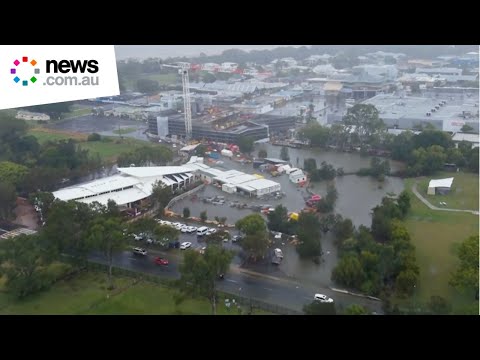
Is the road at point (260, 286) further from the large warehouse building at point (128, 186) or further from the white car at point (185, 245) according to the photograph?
the large warehouse building at point (128, 186)

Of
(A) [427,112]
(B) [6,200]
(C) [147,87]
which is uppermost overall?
(C) [147,87]

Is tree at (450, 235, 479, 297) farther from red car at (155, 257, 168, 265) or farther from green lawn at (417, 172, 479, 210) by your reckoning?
red car at (155, 257, 168, 265)

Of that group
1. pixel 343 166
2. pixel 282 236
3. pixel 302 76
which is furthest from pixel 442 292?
pixel 302 76

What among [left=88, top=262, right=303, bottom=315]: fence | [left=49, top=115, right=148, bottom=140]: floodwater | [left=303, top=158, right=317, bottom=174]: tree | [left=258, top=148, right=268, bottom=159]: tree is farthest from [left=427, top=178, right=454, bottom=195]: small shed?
[left=49, top=115, right=148, bottom=140]: floodwater

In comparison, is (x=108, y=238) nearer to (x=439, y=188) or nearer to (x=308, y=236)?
(x=308, y=236)

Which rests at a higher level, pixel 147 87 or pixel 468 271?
pixel 147 87

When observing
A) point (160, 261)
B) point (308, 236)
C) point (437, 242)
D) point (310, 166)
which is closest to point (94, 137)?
point (310, 166)

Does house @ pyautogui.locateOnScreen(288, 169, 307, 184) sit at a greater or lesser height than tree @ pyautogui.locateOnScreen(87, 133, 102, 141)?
lesser
